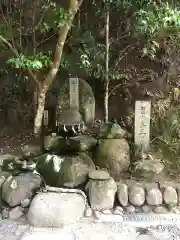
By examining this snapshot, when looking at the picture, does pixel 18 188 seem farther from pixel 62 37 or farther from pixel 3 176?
pixel 62 37

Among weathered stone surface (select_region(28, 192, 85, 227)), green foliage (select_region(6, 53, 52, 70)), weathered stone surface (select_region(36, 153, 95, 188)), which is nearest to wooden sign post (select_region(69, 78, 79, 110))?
green foliage (select_region(6, 53, 52, 70))

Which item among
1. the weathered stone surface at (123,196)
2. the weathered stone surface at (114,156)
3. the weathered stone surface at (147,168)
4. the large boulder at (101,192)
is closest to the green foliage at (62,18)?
the weathered stone surface at (114,156)

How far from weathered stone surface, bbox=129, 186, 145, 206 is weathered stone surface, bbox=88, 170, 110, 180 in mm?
333

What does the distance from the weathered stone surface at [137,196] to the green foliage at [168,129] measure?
694mm

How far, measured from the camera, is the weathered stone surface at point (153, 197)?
3.47 metres

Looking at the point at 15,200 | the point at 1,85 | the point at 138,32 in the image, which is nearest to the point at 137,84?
the point at 138,32

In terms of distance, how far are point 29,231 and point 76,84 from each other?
2278mm

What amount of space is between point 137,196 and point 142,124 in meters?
1.02

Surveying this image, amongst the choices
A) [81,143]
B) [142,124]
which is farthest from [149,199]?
[81,143]

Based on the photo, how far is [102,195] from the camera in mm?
3449

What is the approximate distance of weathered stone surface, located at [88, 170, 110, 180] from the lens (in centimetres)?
354

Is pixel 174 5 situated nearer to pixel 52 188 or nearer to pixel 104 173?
pixel 104 173

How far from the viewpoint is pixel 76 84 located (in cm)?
459

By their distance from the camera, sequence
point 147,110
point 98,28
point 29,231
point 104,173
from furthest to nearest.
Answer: point 98,28 → point 147,110 → point 104,173 → point 29,231
